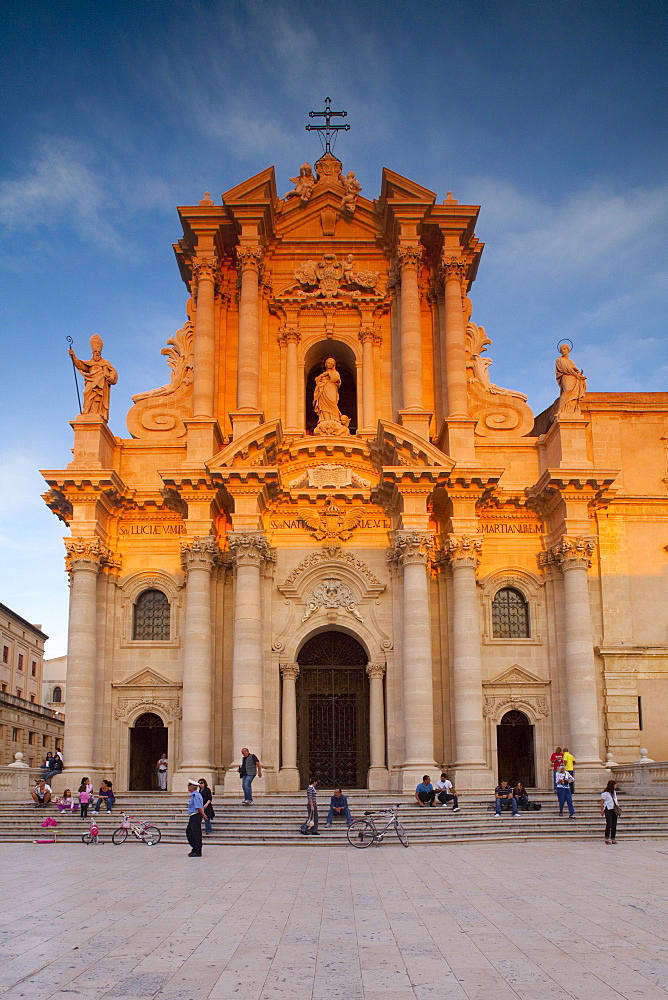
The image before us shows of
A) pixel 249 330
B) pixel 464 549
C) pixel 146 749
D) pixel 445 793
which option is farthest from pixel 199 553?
pixel 445 793

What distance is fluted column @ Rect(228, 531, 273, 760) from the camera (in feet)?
93.0

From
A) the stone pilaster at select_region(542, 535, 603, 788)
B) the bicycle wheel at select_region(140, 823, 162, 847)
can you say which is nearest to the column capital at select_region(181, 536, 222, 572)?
the bicycle wheel at select_region(140, 823, 162, 847)

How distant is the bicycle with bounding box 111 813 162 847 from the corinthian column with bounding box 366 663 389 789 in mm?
8899

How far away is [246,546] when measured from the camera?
2959cm

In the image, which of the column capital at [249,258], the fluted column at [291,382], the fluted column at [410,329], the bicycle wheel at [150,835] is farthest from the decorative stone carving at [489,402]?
the bicycle wheel at [150,835]

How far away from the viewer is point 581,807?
83.8 feet

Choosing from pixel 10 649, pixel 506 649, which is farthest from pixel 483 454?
pixel 10 649

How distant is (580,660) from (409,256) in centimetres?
1441

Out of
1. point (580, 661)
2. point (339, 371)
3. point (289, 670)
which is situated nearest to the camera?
point (580, 661)

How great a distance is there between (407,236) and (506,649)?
46.6 ft

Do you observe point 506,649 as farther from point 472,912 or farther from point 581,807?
point 472,912

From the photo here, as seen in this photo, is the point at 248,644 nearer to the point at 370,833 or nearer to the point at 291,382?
the point at 370,833

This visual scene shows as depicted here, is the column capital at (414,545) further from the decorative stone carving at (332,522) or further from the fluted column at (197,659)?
the fluted column at (197,659)

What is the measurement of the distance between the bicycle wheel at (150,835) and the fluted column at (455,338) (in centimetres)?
1582
